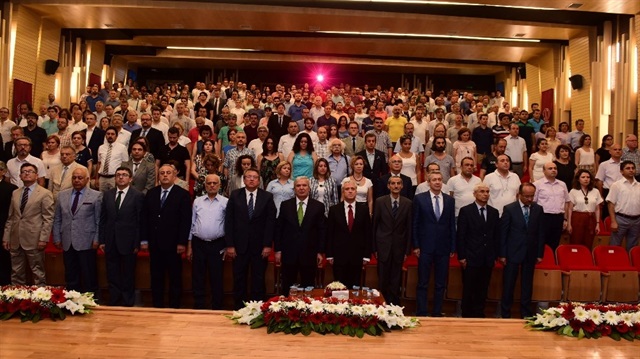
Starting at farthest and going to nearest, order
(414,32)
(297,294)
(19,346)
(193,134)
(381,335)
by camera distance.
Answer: (414,32)
(193,134)
(297,294)
(381,335)
(19,346)

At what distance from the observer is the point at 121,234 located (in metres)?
5.05

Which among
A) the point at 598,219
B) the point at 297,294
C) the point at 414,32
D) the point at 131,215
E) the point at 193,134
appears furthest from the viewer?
the point at 414,32

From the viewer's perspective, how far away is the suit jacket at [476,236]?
201 inches

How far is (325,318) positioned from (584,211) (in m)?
3.52

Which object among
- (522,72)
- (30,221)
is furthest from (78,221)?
(522,72)

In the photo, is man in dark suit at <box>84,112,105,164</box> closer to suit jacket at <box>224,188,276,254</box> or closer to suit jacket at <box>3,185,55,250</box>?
suit jacket at <box>3,185,55,250</box>

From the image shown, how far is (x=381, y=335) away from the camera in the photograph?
3771 millimetres

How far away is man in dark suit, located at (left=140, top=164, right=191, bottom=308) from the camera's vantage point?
5066mm

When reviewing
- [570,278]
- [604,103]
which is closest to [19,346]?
[570,278]

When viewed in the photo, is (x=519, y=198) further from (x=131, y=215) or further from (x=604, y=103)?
(x=604, y=103)

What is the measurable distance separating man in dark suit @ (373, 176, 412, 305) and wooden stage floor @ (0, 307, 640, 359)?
1.05 meters

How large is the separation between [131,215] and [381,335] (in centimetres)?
242

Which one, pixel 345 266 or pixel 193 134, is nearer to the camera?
pixel 345 266

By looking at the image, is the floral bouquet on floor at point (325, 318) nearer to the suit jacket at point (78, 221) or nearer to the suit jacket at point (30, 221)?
the suit jacket at point (78, 221)
